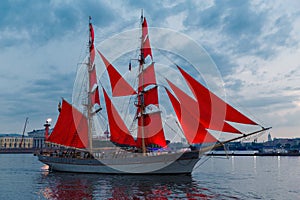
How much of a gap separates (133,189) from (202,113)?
11050mm

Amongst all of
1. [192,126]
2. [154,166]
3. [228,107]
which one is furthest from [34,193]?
[228,107]

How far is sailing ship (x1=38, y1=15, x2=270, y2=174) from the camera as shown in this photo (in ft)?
108

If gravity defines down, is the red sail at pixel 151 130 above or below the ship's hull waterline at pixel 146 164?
above

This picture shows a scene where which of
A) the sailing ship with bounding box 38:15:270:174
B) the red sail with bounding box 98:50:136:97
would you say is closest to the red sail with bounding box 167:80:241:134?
the sailing ship with bounding box 38:15:270:174

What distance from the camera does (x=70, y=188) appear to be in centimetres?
2991

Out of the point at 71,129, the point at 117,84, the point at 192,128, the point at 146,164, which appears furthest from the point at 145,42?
the point at 146,164

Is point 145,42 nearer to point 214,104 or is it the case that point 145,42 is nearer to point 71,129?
point 214,104

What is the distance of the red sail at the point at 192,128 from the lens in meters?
33.2

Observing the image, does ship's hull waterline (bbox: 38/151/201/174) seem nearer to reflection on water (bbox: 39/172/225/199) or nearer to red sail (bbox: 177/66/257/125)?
reflection on water (bbox: 39/172/225/199)

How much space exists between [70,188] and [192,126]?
14.4 m

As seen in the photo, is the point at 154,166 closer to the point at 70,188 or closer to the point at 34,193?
the point at 70,188

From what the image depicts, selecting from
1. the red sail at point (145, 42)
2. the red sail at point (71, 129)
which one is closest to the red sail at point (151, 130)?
the red sail at point (145, 42)

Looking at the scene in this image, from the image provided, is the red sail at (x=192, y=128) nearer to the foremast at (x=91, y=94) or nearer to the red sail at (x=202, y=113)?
the red sail at (x=202, y=113)

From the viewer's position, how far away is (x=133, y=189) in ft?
93.0
